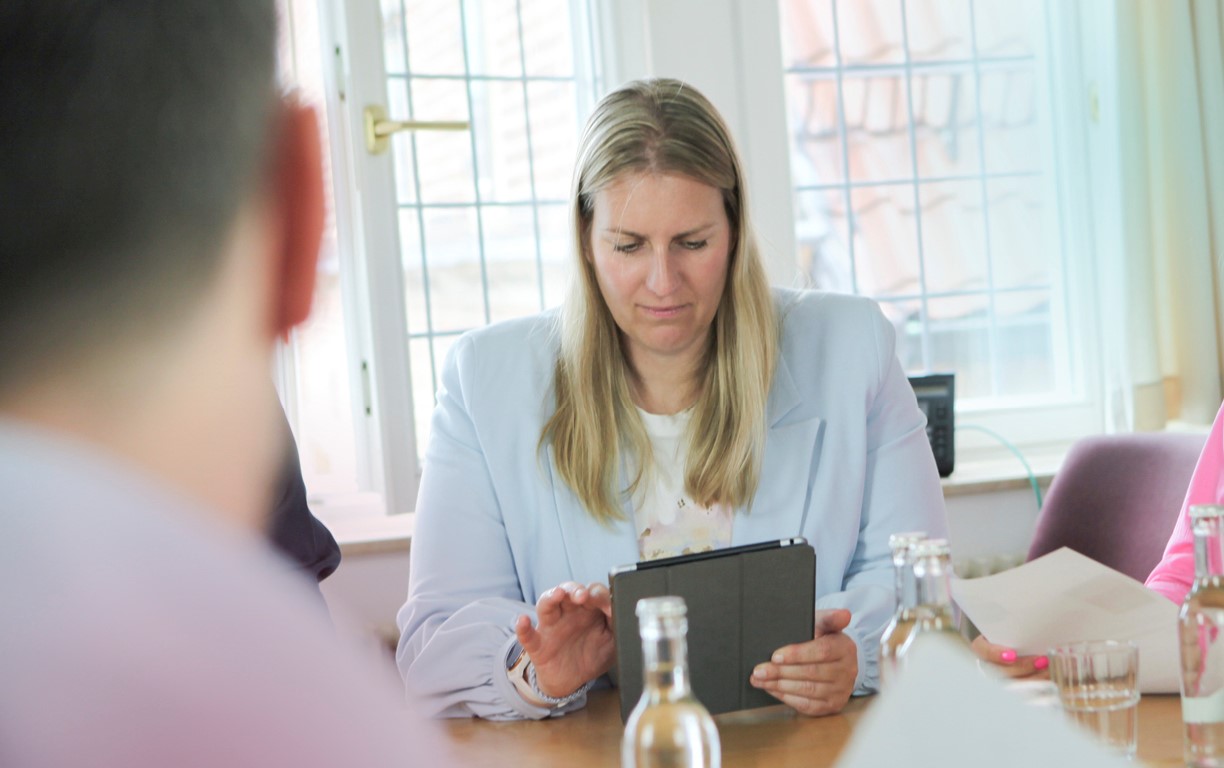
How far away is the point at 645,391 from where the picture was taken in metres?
1.94

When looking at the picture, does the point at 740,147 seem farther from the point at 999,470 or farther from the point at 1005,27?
the point at 999,470

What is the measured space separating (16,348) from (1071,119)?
3.23 meters

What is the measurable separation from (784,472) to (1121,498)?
0.81 meters

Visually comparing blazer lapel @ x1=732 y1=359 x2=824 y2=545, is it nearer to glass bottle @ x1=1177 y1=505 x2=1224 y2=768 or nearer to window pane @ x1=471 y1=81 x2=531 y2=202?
glass bottle @ x1=1177 y1=505 x2=1224 y2=768

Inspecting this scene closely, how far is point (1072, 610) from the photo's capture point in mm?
1323

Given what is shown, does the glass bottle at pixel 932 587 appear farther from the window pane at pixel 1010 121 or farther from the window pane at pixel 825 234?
the window pane at pixel 1010 121

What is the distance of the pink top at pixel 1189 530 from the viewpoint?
1.65 meters

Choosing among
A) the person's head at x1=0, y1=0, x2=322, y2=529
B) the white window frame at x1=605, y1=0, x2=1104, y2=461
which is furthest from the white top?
the person's head at x1=0, y1=0, x2=322, y2=529

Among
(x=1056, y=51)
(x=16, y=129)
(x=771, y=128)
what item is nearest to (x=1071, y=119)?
(x=1056, y=51)

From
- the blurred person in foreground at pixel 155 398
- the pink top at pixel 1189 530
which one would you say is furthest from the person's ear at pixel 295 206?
the pink top at pixel 1189 530

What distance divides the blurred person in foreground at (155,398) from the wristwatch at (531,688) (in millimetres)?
995

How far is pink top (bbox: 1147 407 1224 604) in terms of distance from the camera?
1653 millimetres

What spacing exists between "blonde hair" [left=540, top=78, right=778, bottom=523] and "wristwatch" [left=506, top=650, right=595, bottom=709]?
1.17ft

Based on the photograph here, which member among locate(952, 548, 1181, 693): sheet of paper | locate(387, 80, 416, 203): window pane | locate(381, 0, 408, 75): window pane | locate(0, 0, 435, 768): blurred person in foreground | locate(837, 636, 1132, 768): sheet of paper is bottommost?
locate(952, 548, 1181, 693): sheet of paper
